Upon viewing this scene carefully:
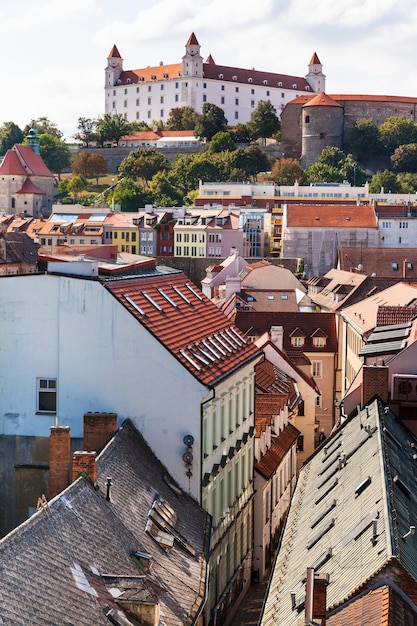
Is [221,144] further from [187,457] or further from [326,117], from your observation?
[187,457]

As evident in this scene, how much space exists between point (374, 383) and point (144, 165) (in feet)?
494

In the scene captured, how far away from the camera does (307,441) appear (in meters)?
52.4

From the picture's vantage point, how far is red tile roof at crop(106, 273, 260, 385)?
29062mm

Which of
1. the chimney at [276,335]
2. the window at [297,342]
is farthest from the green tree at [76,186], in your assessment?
the chimney at [276,335]

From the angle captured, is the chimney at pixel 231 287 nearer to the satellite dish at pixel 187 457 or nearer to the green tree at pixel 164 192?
the satellite dish at pixel 187 457

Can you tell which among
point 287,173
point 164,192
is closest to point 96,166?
point 164,192

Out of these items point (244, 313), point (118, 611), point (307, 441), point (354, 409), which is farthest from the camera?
point (244, 313)

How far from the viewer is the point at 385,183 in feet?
552

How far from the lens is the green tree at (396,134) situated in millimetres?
182500

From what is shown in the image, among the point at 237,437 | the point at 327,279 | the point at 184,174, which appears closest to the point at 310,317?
the point at 327,279

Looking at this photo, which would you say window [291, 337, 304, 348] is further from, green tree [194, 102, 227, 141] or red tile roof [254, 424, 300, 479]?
Result: green tree [194, 102, 227, 141]

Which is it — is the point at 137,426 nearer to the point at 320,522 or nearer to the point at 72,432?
the point at 72,432

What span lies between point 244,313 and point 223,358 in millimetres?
31892

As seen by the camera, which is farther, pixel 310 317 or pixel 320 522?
pixel 310 317
